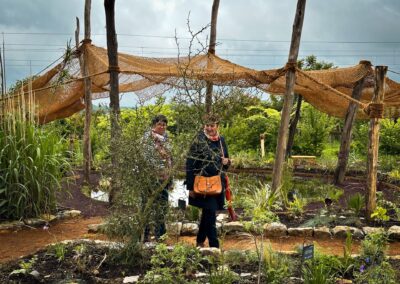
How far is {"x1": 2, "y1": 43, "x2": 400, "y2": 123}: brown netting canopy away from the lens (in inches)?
239

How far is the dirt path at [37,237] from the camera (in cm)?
441

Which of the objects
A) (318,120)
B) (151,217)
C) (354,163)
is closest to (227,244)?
(151,217)

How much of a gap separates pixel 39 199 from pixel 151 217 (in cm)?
224

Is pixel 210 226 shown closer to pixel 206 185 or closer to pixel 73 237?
pixel 206 185

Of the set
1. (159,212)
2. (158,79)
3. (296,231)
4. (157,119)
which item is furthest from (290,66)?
(159,212)

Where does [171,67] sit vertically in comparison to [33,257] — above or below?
above

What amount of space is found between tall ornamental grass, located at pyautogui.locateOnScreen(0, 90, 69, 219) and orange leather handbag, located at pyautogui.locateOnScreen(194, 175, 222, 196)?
1.86m

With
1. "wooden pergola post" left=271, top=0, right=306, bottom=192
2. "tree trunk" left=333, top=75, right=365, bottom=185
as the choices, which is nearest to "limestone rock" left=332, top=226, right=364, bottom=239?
"wooden pergola post" left=271, top=0, right=306, bottom=192

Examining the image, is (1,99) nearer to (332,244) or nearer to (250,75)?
(250,75)

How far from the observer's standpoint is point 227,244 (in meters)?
4.89

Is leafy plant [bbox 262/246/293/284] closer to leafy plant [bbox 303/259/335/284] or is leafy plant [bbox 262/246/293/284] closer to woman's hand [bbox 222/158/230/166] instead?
leafy plant [bbox 303/259/335/284]

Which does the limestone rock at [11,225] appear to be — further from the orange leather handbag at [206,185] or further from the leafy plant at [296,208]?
the leafy plant at [296,208]

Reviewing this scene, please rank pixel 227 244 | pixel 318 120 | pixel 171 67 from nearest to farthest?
1. pixel 227 244
2. pixel 171 67
3. pixel 318 120

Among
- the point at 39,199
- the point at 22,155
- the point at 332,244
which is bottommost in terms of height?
the point at 332,244
